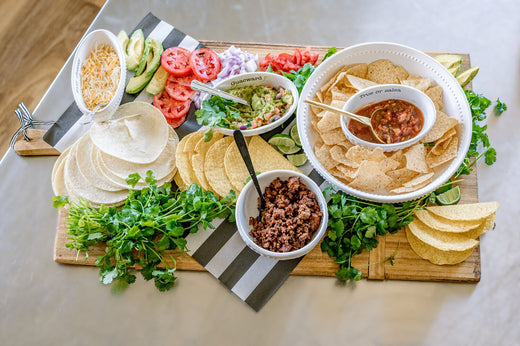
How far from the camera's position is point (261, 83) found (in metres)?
3.15

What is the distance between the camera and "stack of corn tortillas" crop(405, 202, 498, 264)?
9.37 feet

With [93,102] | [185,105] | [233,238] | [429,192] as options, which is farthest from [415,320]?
[93,102]

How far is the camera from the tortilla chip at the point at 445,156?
2.80 m

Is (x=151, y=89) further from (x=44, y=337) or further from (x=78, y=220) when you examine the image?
(x=44, y=337)

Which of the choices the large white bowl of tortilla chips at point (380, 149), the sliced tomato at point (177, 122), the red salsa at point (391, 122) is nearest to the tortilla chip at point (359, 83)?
the large white bowl of tortilla chips at point (380, 149)

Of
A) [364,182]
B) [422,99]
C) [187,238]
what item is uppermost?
[422,99]

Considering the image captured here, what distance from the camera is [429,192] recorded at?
2.75 m

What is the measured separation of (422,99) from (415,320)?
1400 millimetres

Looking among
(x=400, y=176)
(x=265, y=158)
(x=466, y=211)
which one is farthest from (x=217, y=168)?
(x=466, y=211)

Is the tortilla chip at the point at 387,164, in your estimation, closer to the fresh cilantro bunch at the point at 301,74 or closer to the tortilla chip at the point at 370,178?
the tortilla chip at the point at 370,178

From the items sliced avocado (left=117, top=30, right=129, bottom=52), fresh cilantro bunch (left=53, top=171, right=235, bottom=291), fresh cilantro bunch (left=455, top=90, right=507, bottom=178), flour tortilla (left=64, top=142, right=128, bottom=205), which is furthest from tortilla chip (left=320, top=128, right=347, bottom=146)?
sliced avocado (left=117, top=30, right=129, bottom=52)

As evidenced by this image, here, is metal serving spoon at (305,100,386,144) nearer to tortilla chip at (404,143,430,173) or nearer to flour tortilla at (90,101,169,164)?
tortilla chip at (404,143,430,173)

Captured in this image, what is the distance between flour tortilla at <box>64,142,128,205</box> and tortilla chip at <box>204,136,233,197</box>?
574 mm

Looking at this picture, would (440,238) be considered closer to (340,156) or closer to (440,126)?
(440,126)
